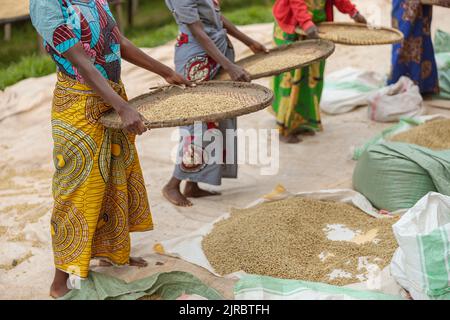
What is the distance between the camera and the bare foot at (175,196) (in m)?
4.36

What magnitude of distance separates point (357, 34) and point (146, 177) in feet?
5.71

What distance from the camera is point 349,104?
6.21m

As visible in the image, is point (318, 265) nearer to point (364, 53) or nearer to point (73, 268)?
point (73, 268)

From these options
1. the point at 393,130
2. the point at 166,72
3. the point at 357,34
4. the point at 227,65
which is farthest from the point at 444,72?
the point at 166,72

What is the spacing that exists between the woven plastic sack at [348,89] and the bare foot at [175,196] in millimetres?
2248

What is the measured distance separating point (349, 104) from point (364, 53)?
162cm

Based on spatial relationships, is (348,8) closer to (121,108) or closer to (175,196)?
(175,196)

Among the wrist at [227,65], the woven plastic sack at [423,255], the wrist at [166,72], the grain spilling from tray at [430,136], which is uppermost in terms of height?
the wrist at [166,72]

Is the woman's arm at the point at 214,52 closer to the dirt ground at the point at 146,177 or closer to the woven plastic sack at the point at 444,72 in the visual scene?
the dirt ground at the point at 146,177

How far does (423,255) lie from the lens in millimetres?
2896

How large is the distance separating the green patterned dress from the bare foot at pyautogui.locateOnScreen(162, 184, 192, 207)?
1.38m

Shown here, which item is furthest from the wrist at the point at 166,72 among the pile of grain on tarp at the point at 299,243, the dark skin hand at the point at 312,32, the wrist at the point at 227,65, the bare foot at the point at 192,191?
the dark skin hand at the point at 312,32
